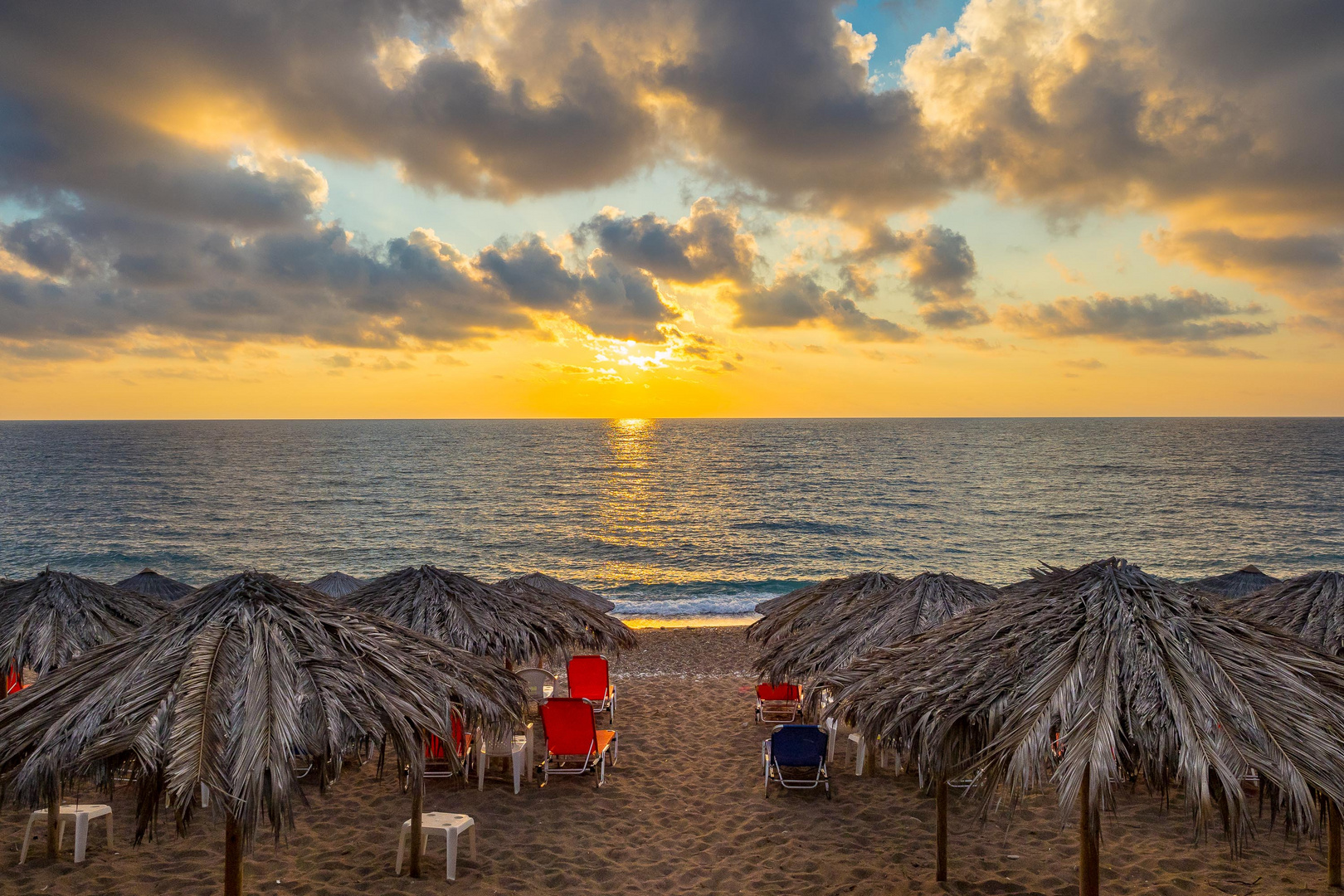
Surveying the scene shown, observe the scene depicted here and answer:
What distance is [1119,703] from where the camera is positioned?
396cm

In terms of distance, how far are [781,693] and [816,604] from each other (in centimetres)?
159

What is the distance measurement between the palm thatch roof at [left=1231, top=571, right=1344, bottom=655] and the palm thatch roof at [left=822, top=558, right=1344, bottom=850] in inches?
157

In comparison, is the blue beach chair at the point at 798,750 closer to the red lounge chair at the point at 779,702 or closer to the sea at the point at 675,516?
the red lounge chair at the point at 779,702

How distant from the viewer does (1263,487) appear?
5416cm

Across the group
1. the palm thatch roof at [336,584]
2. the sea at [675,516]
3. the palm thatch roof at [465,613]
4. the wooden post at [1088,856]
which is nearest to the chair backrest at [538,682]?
the palm thatch roof at [465,613]

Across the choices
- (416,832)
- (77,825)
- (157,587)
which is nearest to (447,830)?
(416,832)

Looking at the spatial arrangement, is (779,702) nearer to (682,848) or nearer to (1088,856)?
(682,848)

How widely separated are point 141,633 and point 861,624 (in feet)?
22.9

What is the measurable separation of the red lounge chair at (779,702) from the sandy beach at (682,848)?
69.9 inches

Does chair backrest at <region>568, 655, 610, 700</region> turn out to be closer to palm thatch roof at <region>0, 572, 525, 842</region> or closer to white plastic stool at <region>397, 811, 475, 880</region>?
white plastic stool at <region>397, 811, 475, 880</region>

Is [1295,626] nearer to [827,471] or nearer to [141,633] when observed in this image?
[141,633]

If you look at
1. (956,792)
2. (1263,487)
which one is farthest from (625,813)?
(1263,487)

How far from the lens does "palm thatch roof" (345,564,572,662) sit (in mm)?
8203

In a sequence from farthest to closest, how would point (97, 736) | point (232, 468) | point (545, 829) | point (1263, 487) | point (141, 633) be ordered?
point (232, 468)
point (1263, 487)
point (545, 829)
point (141, 633)
point (97, 736)
